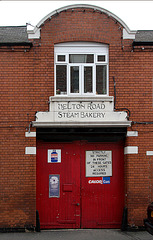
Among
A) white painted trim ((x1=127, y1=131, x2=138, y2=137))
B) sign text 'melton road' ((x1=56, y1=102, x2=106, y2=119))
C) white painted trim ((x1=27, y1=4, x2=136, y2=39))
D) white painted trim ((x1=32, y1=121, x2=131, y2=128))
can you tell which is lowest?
white painted trim ((x1=127, y1=131, x2=138, y2=137))

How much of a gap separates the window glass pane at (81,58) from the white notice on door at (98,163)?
9.36 feet

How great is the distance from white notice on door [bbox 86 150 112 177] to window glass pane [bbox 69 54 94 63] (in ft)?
9.36

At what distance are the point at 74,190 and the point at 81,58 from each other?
13.5ft

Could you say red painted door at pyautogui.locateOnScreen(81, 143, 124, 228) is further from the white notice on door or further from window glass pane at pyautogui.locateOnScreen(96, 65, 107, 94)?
window glass pane at pyautogui.locateOnScreen(96, 65, 107, 94)

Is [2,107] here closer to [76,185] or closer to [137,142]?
[76,185]

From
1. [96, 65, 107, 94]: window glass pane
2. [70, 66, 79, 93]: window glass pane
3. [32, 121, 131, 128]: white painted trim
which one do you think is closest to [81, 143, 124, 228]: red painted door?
[32, 121, 131, 128]: white painted trim

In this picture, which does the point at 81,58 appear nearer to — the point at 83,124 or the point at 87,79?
the point at 87,79

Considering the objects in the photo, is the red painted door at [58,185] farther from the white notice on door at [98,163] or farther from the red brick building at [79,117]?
the white notice on door at [98,163]

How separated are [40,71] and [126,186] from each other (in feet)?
14.4

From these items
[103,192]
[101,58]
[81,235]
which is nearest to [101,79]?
[101,58]

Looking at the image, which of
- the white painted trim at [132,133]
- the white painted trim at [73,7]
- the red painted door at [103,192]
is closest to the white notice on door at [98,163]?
the red painted door at [103,192]

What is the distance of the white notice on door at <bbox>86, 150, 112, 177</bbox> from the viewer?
953cm

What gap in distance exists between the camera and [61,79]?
9.55m

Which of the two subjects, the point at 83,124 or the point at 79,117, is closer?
the point at 83,124
